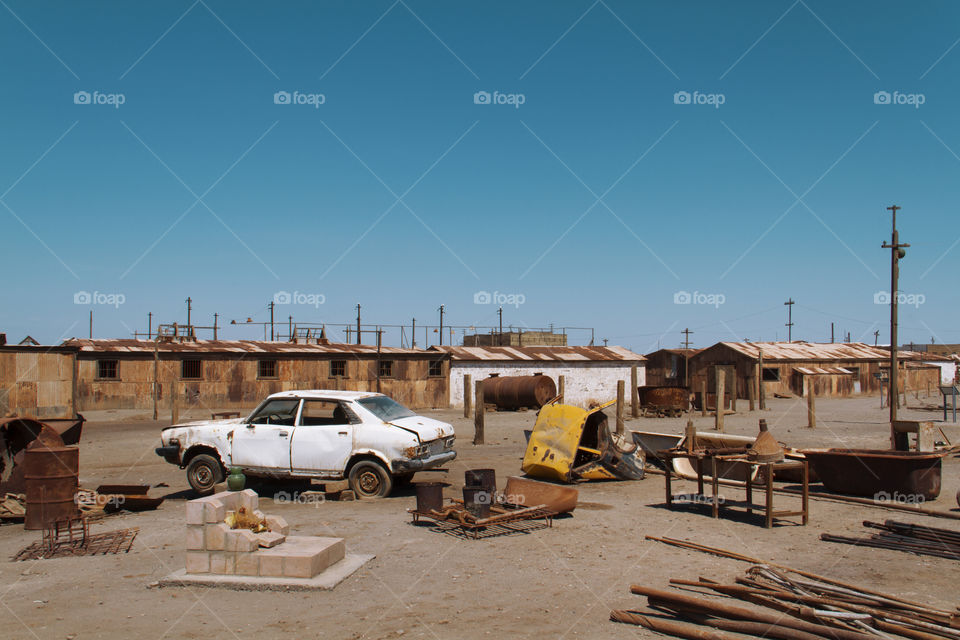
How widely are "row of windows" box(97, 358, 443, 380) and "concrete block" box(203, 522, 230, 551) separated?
87.8 feet

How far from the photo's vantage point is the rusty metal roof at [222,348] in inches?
1281

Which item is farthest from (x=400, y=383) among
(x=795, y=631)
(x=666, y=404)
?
(x=795, y=631)

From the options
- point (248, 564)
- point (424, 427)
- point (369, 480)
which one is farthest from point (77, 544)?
point (424, 427)

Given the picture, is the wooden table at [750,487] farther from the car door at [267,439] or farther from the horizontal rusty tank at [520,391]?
the horizontal rusty tank at [520,391]

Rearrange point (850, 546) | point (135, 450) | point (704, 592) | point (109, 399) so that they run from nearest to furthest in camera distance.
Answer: point (704, 592) → point (850, 546) → point (135, 450) → point (109, 399)

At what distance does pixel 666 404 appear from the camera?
33812mm

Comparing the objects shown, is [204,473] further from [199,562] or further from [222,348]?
[222,348]

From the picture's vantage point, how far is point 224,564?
308 inches

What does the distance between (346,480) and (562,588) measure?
20.3ft

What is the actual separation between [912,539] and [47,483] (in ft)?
38.3

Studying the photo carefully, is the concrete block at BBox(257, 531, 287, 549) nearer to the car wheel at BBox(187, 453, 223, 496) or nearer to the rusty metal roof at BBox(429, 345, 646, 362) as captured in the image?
the car wheel at BBox(187, 453, 223, 496)

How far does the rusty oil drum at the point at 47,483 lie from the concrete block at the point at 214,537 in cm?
399

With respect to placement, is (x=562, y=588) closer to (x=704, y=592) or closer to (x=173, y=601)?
(x=704, y=592)

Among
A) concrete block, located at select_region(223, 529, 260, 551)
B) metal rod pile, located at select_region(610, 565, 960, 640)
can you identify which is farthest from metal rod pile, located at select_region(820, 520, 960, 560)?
concrete block, located at select_region(223, 529, 260, 551)
